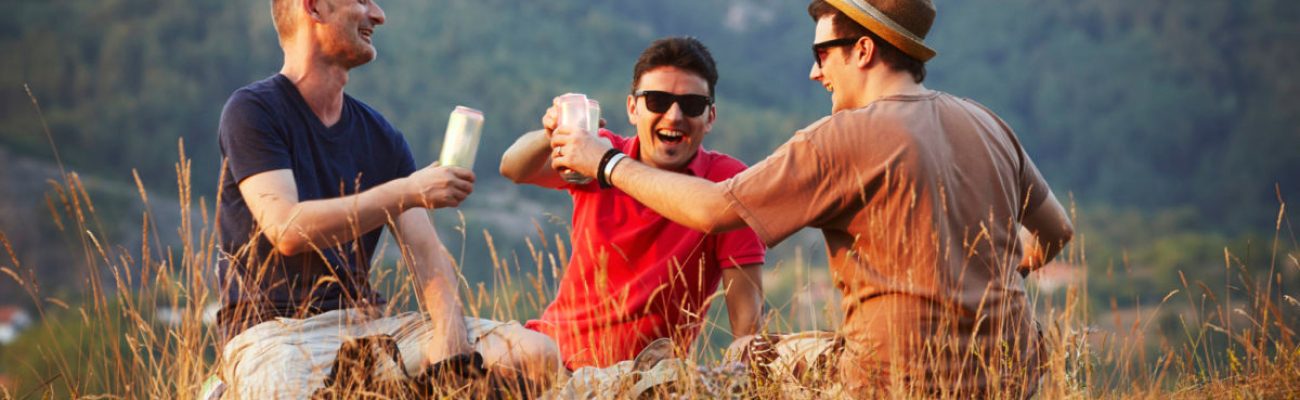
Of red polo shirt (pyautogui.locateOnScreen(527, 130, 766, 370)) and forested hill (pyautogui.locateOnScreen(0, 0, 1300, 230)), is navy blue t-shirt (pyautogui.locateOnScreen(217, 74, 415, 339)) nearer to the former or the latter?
red polo shirt (pyautogui.locateOnScreen(527, 130, 766, 370))

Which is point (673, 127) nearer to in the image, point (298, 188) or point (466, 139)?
point (466, 139)

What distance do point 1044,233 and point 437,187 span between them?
1550mm

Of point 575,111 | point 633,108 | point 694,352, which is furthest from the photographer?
point 633,108

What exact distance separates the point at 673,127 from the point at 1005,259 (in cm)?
112

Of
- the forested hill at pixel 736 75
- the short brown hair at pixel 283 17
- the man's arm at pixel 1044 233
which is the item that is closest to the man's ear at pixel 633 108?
the short brown hair at pixel 283 17

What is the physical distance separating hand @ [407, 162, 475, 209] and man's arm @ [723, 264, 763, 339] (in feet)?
2.88

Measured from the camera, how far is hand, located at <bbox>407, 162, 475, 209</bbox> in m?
3.07

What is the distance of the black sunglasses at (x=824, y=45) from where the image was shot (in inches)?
124

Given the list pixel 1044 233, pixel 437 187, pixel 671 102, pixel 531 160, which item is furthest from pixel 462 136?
pixel 1044 233

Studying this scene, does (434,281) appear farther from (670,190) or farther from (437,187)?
(670,190)

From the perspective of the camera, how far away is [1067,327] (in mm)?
2982

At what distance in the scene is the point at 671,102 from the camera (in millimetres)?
3809

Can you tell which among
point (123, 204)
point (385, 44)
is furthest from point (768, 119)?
point (123, 204)

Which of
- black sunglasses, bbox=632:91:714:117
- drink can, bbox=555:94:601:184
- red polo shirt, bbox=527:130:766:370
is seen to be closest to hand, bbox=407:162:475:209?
drink can, bbox=555:94:601:184
